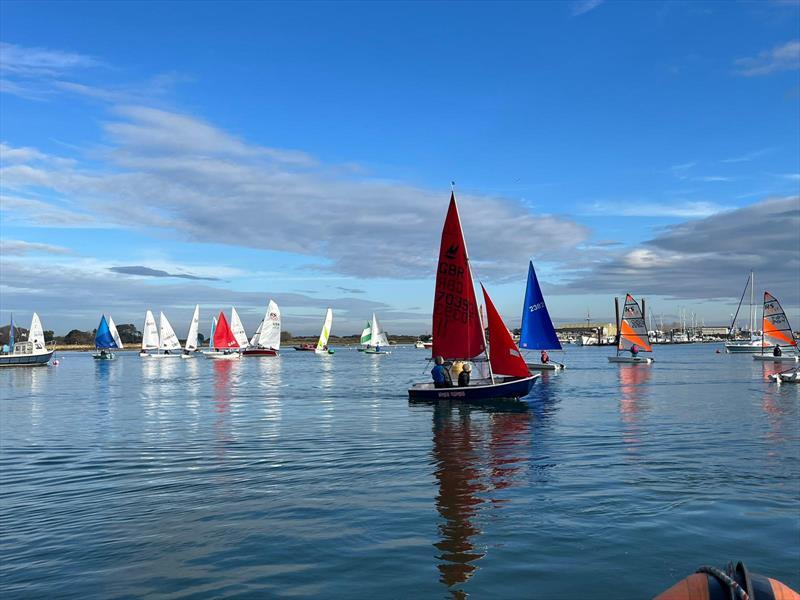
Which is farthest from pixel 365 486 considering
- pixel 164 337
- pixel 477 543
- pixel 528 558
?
pixel 164 337

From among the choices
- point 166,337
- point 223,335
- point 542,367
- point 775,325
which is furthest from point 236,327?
point 775,325

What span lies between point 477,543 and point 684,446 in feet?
41.0

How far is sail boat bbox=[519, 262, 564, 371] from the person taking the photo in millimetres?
56219

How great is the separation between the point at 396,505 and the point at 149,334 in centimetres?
13427

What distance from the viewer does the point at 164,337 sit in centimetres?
13350

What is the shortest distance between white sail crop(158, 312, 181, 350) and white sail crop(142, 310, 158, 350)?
2.52m

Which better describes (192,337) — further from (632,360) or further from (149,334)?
(632,360)

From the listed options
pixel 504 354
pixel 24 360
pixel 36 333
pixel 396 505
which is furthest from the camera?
pixel 36 333

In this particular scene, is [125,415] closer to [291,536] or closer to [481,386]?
Answer: [481,386]

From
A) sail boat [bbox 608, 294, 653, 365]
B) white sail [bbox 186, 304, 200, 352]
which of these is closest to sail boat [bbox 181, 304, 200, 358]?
white sail [bbox 186, 304, 200, 352]

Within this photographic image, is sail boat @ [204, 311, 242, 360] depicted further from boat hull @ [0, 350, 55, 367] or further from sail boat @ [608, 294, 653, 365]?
sail boat @ [608, 294, 653, 365]

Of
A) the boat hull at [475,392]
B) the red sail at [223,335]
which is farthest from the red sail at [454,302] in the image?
the red sail at [223,335]

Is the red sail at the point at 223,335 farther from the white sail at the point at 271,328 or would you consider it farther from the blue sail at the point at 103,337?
the blue sail at the point at 103,337

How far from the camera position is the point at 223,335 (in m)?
117
